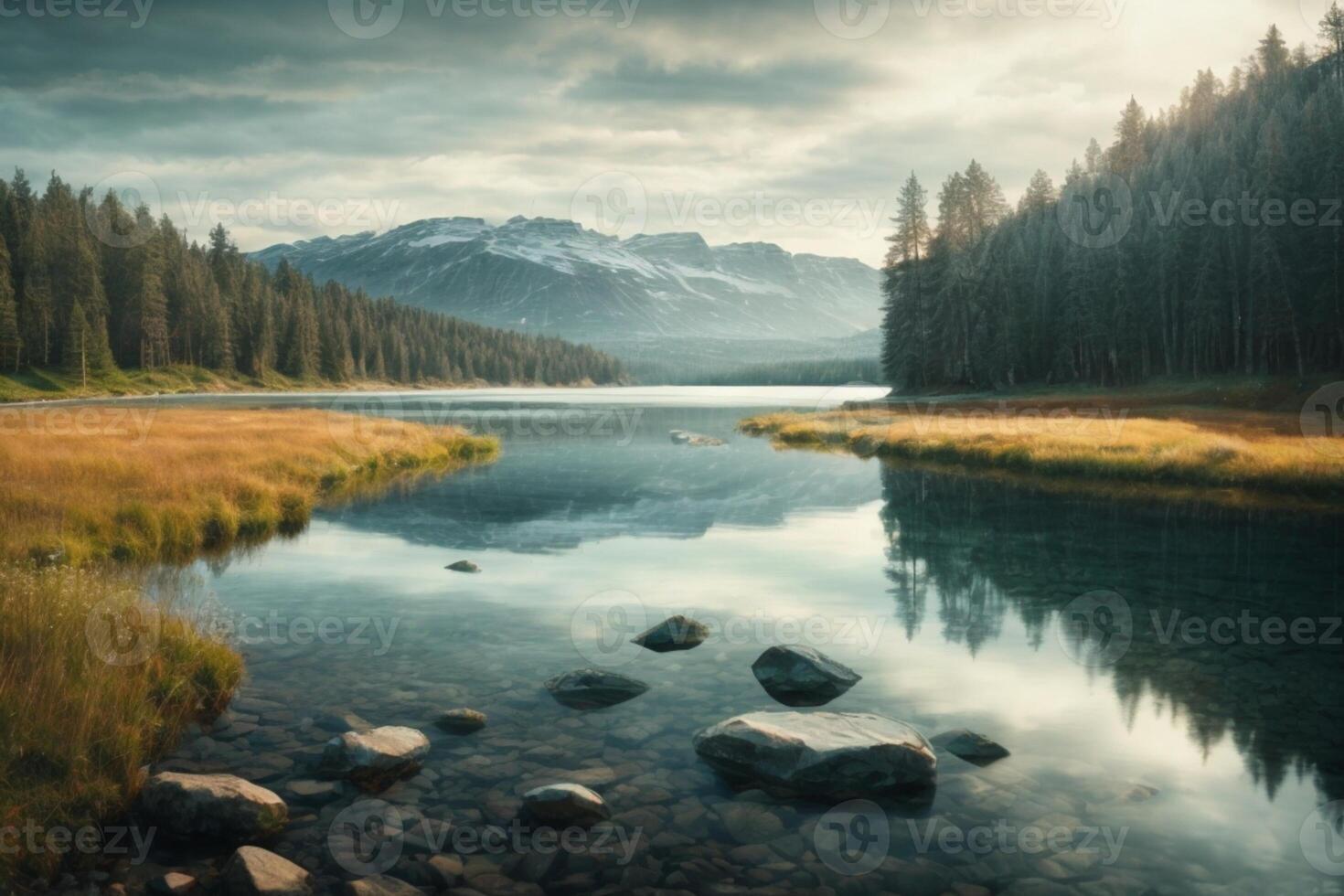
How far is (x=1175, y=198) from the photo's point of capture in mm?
73938

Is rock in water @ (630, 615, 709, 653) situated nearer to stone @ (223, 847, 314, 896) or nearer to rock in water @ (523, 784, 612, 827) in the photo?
rock in water @ (523, 784, 612, 827)

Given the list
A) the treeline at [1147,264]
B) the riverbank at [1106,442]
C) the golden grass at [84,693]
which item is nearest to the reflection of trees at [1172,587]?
the riverbank at [1106,442]

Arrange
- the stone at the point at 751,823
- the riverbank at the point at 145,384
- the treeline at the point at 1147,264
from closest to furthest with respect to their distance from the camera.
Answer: the stone at the point at 751,823, the treeline at the point at 1147,264, the riverbank at the point at 145,384

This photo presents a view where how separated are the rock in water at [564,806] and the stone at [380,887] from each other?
1385 mm

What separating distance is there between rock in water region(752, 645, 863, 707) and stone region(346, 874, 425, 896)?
18.9 feet

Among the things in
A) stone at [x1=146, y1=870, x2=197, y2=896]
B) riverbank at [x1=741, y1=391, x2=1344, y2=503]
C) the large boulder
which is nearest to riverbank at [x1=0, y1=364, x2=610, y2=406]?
riverbank at [x1=741, y1=391, x2=1344, y2=503]

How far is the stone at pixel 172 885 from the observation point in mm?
6395

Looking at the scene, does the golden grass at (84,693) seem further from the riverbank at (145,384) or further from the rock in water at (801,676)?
the riverbank at (145,384)

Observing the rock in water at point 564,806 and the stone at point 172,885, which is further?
the rock in water at point 564,806

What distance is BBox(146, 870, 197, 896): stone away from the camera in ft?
21.0

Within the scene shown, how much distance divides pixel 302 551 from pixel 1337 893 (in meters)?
21.0

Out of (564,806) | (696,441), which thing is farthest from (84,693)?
(696,441)

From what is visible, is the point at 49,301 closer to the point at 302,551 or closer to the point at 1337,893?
the point at 302,551

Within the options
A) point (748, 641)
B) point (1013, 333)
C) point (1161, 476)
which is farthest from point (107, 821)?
point (1013, 333)
